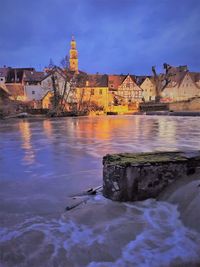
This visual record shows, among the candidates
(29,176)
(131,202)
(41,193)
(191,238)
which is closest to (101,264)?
(191,238)

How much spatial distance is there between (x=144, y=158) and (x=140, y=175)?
60 centimetres

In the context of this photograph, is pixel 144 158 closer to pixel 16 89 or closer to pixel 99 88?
pixel 16 89

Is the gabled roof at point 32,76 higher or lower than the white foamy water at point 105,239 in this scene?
higher

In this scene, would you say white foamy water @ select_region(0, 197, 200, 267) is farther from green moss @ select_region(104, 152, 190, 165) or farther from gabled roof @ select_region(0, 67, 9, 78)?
Result: gabled roof @ select_region(0, 67, 9, 78)

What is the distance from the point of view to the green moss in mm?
7441

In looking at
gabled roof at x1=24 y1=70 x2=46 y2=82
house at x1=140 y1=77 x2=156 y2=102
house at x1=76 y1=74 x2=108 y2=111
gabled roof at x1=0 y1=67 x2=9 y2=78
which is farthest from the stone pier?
house at x1=140 y1=77 x2=156 y2=102

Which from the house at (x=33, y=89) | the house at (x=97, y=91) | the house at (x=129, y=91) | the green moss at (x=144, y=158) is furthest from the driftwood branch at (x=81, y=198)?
the house at (x=129, y=91)

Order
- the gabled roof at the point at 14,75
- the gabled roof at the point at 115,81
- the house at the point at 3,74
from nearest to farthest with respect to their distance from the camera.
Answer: the house at the point at 3,74, the gabled roof at the point at 14,75, the gabled roof at the point at 115,81

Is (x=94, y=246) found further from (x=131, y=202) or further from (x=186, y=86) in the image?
(x=186, y=86)

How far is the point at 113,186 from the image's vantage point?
739 cm

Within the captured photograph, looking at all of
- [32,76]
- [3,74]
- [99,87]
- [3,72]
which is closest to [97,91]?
[99,87]

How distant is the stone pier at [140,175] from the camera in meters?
7.27

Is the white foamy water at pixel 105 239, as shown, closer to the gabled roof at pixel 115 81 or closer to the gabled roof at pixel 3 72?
the gabled roof at pixel 3 72

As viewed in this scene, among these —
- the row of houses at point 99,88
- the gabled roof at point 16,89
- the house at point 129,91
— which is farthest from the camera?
the house at point 129,91
